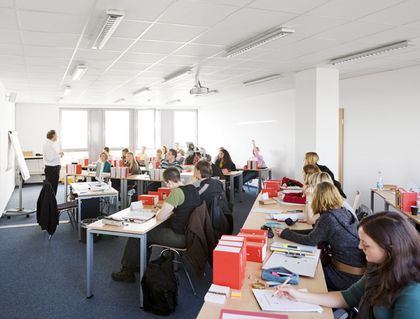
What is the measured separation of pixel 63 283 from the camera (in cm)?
376

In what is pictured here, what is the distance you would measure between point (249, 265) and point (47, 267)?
3.07 metres

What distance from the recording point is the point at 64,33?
160 inches

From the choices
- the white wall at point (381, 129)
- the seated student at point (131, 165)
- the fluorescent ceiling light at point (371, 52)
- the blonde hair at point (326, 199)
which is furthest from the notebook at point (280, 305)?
the seated student at point (131, 165)

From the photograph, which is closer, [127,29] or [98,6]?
[98,6]

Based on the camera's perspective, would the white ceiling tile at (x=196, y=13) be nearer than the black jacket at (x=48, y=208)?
Yes

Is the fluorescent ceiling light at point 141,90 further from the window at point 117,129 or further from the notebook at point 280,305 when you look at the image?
the notebook at point 280,305

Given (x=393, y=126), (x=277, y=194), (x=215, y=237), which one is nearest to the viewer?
(x=215, y=237)

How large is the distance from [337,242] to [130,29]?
314 centimetres

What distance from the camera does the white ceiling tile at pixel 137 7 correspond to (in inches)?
124

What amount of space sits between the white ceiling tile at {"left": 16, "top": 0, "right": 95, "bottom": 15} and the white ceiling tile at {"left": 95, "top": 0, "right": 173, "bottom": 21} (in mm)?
108

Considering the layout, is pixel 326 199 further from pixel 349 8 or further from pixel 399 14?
pixel 399 14

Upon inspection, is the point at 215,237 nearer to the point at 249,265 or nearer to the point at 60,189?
the point at 249,265

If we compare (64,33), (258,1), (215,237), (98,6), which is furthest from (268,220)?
(64,33)

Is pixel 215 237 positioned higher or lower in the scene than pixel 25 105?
lower
